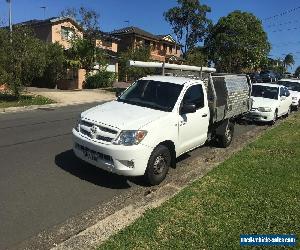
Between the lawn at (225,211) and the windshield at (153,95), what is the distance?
1.71 meters

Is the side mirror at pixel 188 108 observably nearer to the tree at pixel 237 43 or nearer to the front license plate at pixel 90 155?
the front license plate at pixel 90 155

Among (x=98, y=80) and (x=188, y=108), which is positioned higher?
(x=98, y=80)

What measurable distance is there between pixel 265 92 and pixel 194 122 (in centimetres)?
963

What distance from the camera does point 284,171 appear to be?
7762 mm

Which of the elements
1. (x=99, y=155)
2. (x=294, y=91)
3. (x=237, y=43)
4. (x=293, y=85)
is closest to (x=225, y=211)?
(x=99, y=155)

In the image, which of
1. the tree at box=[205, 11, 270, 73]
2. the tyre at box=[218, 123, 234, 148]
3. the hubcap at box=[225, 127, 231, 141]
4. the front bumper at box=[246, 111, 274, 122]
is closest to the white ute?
the tyre at box=[218, 123, 234, 148]

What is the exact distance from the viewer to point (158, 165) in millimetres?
6742

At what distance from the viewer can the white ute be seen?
6199 millimetres

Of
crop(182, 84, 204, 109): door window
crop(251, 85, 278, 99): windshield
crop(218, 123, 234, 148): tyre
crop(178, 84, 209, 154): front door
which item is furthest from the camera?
crop(251, 85, 278, 99): windshield

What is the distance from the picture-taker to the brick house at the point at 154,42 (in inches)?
2037

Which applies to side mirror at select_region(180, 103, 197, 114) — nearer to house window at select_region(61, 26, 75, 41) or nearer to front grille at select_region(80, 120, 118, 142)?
front grille at select_region(80, 120, 118, 142)

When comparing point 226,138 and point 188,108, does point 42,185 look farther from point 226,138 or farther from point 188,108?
point 226,138

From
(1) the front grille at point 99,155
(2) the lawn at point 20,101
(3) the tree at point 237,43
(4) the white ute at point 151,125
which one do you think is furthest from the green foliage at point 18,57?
(3) the tree at point 237,43

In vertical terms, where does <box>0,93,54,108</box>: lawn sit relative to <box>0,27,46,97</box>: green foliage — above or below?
below
